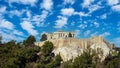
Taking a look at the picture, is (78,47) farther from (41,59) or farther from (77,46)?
(41,59)

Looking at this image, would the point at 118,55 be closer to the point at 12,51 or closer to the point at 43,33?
the point at 12,51

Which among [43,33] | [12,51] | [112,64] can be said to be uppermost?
[43,33]

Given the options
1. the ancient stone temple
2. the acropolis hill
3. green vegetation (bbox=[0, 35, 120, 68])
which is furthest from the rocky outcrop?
the ancient stone temple

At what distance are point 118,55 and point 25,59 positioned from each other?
26.7m

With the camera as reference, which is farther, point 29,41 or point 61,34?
point 61,34

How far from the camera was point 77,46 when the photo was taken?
312 feet

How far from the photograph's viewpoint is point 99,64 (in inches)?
3164

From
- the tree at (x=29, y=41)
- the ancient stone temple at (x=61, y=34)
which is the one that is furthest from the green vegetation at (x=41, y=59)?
the ancient stone temple at (x=61, y=34)

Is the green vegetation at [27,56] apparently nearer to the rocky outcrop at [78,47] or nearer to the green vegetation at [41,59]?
the green vegetation at [41,59]

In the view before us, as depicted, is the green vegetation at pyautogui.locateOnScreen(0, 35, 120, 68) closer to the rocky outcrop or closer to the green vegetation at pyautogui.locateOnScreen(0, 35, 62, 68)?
the green vegetation at pyautogui.locateOnScreen(0, 35, 62, 68)

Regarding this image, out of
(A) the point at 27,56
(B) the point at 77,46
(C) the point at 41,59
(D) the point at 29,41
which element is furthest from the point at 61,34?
(A) the point at 27,56

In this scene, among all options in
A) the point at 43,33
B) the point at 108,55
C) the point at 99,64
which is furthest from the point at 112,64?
the point at 43,33

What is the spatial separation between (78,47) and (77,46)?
55 centimetres

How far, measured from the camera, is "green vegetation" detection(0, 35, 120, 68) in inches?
3044
